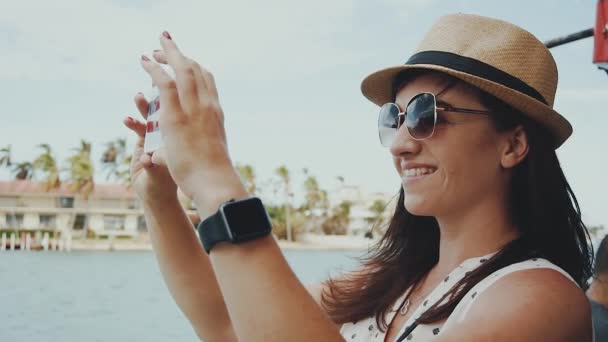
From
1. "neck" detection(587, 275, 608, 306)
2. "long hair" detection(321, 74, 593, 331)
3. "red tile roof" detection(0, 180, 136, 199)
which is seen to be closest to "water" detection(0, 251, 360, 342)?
"long hair" detection(321, 74, 593, 331)

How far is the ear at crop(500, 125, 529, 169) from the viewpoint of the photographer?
119 centimetres

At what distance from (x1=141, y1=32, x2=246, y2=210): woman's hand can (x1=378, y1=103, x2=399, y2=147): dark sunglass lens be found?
0.56 m

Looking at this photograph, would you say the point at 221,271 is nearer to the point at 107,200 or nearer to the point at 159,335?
the point at 159,335

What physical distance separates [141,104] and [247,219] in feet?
1.64

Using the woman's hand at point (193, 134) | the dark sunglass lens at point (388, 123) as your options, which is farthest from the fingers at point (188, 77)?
the dark sunglass lens at point (388, 123)

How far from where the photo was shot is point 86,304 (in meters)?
19.6

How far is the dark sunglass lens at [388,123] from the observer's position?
1.25 metres

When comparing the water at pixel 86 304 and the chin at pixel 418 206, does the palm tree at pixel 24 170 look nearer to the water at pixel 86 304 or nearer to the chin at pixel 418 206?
the water at pixel 86 304

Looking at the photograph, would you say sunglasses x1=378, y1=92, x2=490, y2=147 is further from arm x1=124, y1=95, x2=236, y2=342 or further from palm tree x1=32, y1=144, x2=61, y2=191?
palm tree x1=32, y1=144, x2=61, y2=191

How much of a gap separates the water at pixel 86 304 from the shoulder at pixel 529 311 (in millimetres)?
661

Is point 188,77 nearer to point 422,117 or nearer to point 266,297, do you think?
point 266,297

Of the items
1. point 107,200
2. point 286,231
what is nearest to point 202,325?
point 107,200

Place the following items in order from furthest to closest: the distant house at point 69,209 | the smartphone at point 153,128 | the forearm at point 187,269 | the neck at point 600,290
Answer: the distant house at point 69,209, the neck at point 600,290, the forearm at point 187,269, the smartphone at point 153,128

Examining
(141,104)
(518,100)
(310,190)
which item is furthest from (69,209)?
(518,100)
